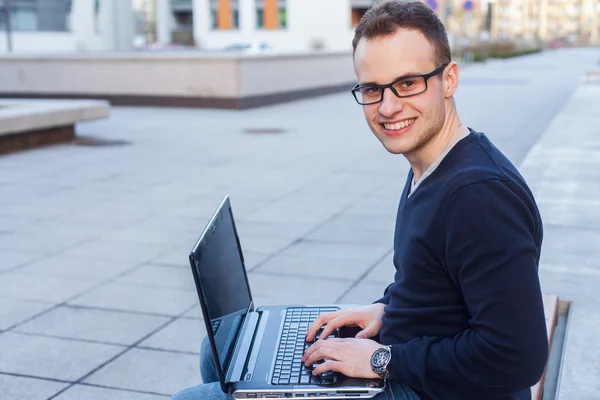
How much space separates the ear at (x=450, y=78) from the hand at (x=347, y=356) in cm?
69

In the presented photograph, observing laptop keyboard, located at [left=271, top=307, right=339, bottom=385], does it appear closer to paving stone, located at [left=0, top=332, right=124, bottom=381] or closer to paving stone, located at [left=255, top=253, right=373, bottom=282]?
paving stone, located at [left=0, top=332, right=124, bottom=381]

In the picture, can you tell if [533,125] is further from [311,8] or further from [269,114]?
[311,8]

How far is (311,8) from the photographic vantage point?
6869cm

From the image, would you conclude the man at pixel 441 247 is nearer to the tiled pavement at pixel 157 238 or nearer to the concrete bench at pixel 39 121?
the tiled pavement at pixel 157 238

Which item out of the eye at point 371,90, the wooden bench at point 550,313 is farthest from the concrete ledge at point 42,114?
the eye at point 371,90

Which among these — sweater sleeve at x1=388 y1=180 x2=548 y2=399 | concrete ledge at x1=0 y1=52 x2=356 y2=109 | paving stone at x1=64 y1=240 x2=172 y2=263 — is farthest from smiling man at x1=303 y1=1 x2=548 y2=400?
concrete ledge at x1=0 y1=52 x2=356 y2=109

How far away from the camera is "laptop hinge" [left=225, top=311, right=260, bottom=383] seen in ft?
7.17

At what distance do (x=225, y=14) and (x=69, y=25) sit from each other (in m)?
14.3

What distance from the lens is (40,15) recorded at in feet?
212

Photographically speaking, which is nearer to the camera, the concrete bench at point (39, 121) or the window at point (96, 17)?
the concrete bench at point (39, 121)

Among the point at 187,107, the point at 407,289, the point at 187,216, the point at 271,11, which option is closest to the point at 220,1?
the point at 271,11

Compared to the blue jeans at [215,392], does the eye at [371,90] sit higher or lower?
higher

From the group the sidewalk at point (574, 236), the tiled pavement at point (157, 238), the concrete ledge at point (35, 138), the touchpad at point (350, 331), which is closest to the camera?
the touchpad at point (350, 331)

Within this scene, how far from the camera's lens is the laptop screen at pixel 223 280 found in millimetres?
2143
